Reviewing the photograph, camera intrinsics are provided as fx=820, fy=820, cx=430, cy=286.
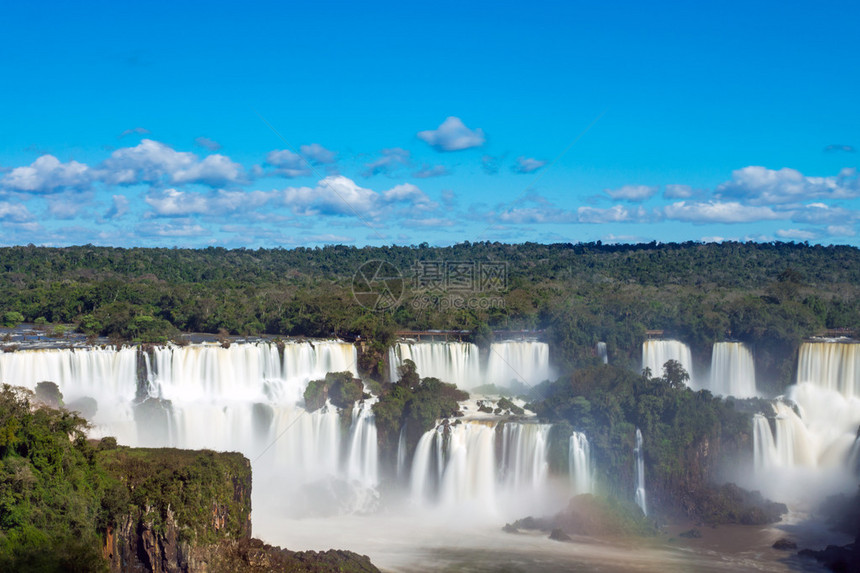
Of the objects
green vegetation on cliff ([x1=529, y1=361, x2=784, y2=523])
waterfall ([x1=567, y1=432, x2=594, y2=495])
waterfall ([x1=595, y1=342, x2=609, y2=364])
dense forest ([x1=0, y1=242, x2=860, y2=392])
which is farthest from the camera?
waterfall ([x1=595, y1=342, x2=609, y2=364])

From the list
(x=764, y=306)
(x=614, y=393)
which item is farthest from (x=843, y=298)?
(x=614, y=393)

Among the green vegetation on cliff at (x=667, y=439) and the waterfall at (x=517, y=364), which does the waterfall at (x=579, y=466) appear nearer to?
the green vegetation on cliff at (x=667, y=439)

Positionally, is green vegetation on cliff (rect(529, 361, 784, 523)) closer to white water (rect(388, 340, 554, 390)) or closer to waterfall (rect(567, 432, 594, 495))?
waterfall (rect(567, 432, 594, 495))

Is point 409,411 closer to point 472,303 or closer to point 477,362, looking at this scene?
point 477,362

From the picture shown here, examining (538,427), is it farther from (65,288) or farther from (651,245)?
(651,245)

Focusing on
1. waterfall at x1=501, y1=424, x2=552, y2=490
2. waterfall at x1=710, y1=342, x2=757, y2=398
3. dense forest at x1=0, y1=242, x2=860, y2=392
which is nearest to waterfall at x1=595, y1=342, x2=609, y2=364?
dense forest at x1=0, y1=242, x2=860, y2=392

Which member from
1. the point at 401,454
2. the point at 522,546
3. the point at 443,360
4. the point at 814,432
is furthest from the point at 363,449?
the point at 814,432
